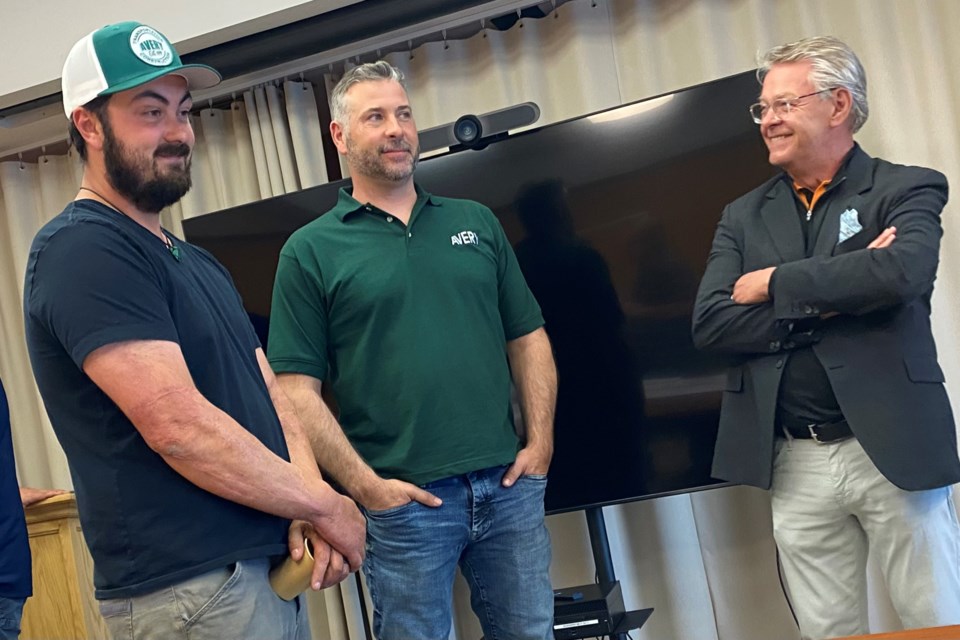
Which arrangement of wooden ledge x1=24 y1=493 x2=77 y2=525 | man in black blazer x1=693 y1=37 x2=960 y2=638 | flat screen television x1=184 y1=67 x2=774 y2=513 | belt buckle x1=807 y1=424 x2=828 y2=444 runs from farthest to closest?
wooden ledge x1=24 y1=493 x2=77 y2=525, flat screen television x1=184 y1=67 x2=774 y2=513, belt buckle x1=807 y1=424 x2=828 y2=444, man in black blazer x1=693 y1=37 x2=960 y2=638

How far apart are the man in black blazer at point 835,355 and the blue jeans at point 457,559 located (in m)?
0.53

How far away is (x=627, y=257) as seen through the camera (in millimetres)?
3084

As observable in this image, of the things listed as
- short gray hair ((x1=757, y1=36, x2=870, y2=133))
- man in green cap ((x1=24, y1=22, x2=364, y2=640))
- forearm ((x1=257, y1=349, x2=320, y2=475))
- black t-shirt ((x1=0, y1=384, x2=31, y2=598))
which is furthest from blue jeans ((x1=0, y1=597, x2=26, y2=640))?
short gray hair ((x1=757, y1=36, x2=870, y2=133))

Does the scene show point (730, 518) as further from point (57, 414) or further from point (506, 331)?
point (57, 414)

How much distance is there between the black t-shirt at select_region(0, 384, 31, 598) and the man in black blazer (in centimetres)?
159

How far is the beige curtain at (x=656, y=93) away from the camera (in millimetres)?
3172

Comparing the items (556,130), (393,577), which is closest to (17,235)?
(556,130)

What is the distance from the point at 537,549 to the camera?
2.39 meters

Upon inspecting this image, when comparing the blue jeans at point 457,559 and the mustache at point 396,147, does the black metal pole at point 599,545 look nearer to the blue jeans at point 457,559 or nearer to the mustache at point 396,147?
the blue jeans at point 457,559

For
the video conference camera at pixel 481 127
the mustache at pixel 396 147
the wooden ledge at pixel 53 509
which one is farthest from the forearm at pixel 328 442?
the wooden ledge at pixel 53 509

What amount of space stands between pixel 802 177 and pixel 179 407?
1.62 m

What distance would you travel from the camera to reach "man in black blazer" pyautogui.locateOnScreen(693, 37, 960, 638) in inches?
88.9

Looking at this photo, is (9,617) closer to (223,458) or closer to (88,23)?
(223,458)

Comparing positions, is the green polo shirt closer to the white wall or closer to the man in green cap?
the man in green cap
